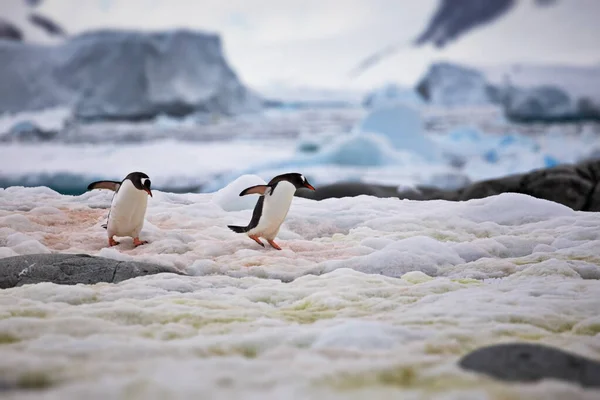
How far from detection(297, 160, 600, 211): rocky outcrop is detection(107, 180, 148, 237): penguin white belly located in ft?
9.17

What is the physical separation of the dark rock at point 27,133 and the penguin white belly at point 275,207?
10.7m

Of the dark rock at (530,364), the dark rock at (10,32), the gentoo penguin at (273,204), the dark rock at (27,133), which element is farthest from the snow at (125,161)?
the dark rock at (530,364)

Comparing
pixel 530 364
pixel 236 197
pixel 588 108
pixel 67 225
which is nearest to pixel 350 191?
pixel 236 197

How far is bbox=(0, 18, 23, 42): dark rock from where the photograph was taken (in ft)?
51.6

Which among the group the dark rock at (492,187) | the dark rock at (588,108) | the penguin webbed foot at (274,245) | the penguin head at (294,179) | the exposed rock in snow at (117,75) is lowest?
the penguin webbed foot at (274,245)

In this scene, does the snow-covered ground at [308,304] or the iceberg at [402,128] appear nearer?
the snow-covered ground at [308,304]

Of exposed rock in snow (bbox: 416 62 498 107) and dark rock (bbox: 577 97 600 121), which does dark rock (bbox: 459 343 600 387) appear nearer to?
dark rock (bbox: 577 97 600 121)

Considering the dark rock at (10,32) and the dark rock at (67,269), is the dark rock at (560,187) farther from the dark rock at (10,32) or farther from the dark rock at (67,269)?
the dark rock at (10,32)

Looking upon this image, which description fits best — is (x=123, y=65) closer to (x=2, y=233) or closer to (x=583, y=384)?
(x=2, y=233)

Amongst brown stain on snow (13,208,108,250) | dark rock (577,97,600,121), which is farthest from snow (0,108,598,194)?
brown stain on snow (13,208,108,250)

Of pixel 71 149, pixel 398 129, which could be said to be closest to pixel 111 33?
pixel 71 149

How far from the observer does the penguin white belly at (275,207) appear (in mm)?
2984

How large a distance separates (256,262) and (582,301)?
132 centimetres

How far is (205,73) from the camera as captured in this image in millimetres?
17422
